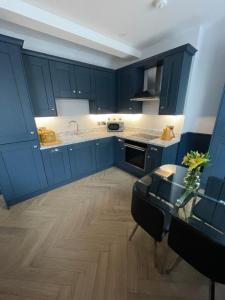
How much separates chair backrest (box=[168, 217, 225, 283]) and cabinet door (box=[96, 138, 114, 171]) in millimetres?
2298

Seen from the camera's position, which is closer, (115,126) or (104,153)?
(104,153)

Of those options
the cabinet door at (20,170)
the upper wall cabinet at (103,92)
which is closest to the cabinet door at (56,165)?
the cabinet door at (20,170)

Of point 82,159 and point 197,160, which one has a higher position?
point 197,160

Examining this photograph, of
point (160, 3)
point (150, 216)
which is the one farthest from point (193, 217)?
point (160, 3)

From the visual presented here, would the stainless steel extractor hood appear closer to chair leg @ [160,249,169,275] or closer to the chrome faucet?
the chrome faucet

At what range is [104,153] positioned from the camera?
3.29 meters

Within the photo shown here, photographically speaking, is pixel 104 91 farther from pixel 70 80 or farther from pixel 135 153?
pixel 135 153

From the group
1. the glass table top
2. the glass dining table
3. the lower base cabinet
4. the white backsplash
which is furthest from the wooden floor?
the white backsplash

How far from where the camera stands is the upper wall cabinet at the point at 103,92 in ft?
10.1

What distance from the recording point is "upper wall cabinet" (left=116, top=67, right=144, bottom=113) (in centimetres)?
300

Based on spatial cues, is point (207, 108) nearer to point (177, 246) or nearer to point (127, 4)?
point (127, 4)

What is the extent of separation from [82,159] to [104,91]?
1721mm

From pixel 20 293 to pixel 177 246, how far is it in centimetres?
147

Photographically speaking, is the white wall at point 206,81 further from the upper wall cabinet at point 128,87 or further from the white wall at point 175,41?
the upper wall cabinet at point 128,87
